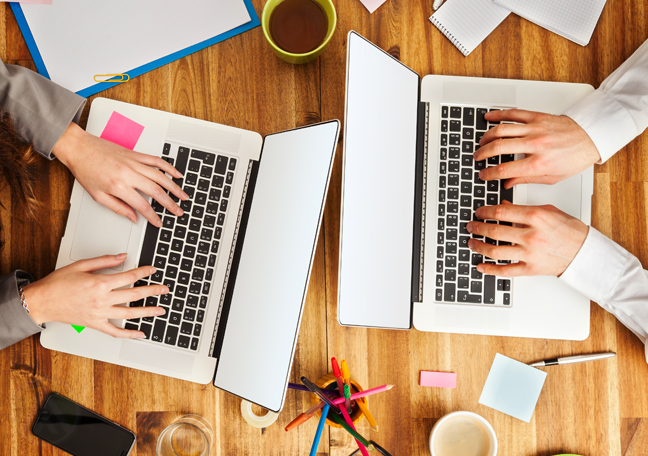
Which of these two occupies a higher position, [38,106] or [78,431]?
[38,106]

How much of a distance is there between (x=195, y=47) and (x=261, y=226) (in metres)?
0.46

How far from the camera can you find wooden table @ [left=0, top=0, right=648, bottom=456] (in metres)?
0.97

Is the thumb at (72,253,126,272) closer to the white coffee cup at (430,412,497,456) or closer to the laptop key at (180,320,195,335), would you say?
the laptop key at (180,320,195,335)

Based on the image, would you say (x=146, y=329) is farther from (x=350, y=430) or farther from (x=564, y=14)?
(x=564, y=14)

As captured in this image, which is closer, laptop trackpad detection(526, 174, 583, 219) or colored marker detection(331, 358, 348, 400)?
colored marker detection(331, 358, 348, 400)

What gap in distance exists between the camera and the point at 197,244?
37.3 inches

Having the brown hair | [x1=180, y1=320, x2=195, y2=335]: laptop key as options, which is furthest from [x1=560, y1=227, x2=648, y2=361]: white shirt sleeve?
the brown hair

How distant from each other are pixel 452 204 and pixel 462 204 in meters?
0.02

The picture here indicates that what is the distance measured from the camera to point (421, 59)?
3.24 feet

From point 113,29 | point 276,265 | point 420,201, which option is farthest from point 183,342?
point 113,29

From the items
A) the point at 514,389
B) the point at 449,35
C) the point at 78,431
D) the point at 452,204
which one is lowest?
the point at 78,431

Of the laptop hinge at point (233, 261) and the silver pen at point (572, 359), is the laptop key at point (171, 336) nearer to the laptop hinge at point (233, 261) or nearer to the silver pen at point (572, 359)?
the laptop hinge at point (233, 261)

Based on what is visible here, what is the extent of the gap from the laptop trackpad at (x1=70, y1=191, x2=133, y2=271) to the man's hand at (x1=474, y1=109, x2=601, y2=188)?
2.65 feet

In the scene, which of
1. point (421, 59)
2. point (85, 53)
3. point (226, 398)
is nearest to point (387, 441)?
point (226, 398)
